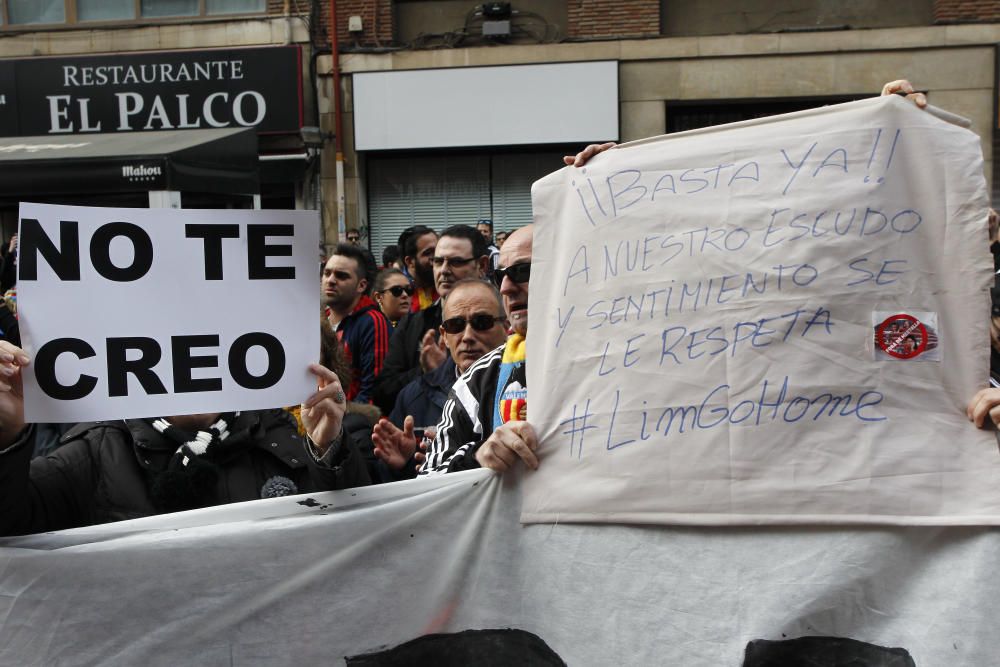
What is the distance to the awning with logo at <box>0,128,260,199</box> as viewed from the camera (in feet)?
26.2

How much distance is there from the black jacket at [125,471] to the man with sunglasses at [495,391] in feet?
1.06

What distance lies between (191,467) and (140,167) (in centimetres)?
626

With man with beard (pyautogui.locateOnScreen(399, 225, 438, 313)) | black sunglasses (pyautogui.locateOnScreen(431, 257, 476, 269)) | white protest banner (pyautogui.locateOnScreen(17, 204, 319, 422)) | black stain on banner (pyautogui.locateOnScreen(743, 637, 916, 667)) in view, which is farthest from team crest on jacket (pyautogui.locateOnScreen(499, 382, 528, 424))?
man with beard (pyautogui.locateOnScreen(399, 225, 438, 313))

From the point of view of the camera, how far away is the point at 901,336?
1.89 metres

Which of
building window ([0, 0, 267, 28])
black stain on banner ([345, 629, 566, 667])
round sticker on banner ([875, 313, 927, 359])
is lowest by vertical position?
black stain on banner ([345, 629, 566, 667])

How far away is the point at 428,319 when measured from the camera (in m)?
4.71

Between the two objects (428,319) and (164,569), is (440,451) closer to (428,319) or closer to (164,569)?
(164,569)

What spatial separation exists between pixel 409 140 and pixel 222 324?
11.1m

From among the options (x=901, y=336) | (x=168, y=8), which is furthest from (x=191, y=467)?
(x=168, y=8)

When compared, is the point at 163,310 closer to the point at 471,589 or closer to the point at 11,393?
the point at 11,393

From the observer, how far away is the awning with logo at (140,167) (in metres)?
7.98

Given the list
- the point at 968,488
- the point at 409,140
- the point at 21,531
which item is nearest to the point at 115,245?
the point at 21,531

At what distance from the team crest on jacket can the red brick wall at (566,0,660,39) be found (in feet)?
36.5

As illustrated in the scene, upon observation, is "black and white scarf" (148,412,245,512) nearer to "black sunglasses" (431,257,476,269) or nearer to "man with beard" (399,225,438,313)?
"black sunglasses" (431,257,476,269)
